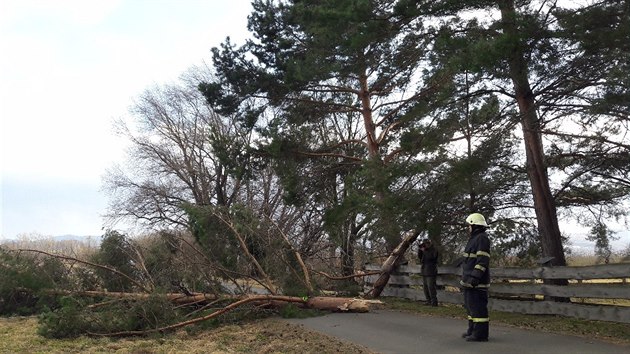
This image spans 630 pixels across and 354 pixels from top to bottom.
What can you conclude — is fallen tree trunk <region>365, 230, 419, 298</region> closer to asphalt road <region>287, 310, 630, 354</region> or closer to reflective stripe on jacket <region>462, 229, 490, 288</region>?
asphalt road <region>287, 310, 630, 354</region>

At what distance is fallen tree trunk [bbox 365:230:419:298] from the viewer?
15.5 m

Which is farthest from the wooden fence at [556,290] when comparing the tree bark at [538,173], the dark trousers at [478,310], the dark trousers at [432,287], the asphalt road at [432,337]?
the dark trousers at [478,310]

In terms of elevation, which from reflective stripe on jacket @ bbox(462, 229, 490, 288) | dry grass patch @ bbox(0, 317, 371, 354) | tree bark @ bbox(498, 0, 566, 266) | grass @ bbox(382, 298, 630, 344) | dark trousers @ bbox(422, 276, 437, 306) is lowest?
dry grass patch @ bbox(0, 317, 371, 354)

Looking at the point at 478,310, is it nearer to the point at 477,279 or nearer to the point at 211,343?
the point at 477,279

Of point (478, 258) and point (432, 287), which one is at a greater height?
point (478, 258)

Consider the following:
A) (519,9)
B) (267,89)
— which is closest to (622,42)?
(519,9)

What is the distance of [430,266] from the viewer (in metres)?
13.0

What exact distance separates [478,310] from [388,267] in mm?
8048

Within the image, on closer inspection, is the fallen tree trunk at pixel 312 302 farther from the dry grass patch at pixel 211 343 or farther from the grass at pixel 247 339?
the dry grass patch at pixel 211 343

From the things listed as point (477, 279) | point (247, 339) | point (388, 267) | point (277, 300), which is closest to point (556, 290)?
point (477, 279)

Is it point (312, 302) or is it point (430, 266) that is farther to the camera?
point (430, 266)

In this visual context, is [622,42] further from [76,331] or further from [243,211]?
[76,331]

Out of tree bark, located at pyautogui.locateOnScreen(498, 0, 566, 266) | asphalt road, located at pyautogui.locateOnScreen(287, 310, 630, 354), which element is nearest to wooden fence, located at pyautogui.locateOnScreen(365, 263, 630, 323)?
tree bark, located at pyautogui.locateOnScreen(498, 0, 566, 266)

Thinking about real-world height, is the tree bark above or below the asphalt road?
above
